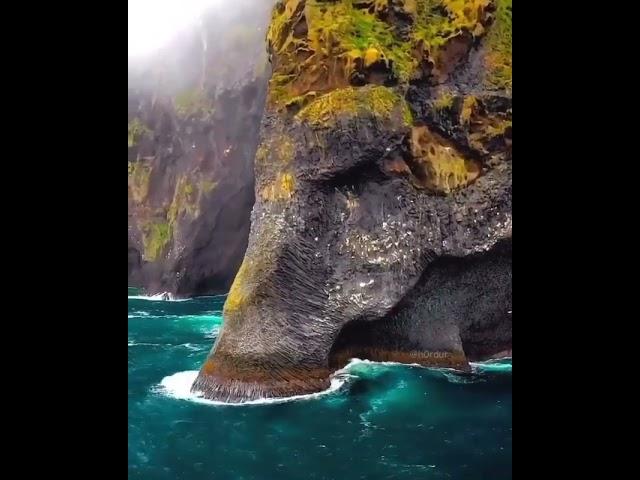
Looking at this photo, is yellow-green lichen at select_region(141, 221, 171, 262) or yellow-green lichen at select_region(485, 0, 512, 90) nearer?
yellow-green lichen at select_region(485, 0, 512, 90)

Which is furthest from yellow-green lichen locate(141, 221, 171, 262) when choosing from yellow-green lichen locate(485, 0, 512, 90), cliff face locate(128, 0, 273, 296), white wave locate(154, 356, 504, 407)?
yellow-green lichen locate(485, 0, 512, 90)

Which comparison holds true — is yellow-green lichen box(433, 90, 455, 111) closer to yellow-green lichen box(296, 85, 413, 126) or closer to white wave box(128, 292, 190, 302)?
yellow-green lichen box(296, 85, 413, 126)

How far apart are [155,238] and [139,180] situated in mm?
5974

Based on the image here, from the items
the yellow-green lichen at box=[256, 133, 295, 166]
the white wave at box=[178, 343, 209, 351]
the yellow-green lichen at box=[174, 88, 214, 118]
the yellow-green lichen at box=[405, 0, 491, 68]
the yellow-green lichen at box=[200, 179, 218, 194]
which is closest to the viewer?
the yellow-green lichen at box=[256, 133, 295, 166]

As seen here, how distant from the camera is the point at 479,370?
2241cm

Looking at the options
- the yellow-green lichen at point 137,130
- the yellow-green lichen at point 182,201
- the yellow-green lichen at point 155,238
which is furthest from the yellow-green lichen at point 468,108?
the yellow-green lichen at point 137,130

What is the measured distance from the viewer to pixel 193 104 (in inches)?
2003

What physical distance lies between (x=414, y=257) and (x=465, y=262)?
7.25 ft

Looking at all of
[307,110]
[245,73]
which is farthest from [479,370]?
[245,73]

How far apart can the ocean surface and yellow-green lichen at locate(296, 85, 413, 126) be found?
28.7ft

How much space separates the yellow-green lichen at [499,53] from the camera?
24062mm

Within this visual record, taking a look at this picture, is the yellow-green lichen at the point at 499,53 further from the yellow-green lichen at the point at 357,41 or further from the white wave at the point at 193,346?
the white wave at the point at 193,346

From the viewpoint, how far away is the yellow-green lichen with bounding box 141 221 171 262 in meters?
50.3

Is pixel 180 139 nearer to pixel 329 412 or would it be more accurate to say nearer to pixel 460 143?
pixel 460 143
